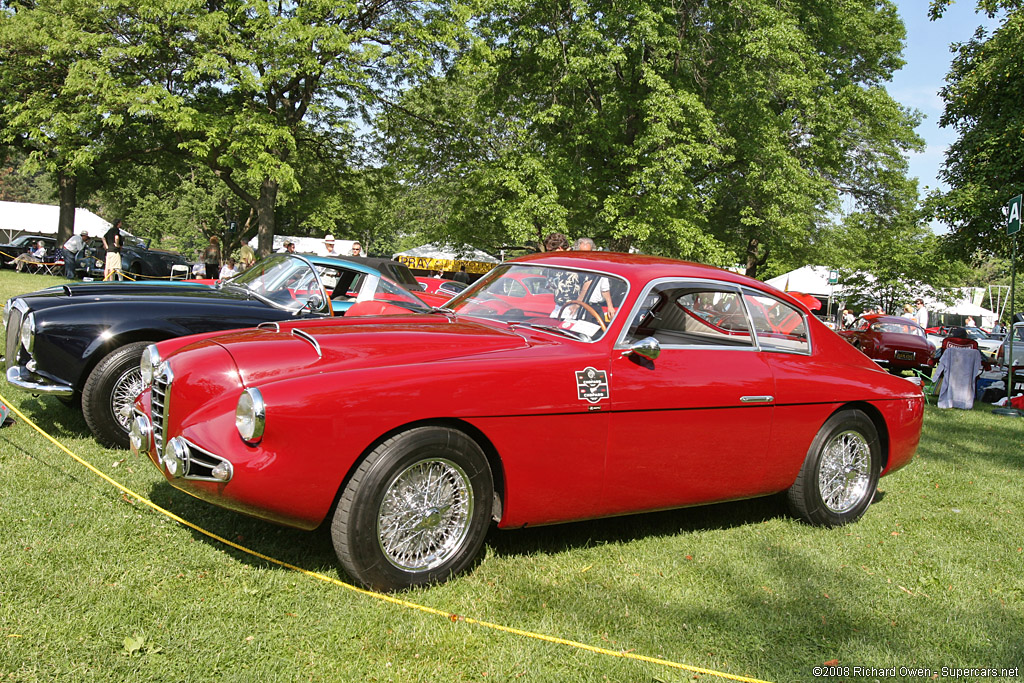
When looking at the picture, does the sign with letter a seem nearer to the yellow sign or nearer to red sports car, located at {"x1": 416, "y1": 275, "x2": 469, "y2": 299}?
red sports car, located at {"x1": 416, "y1": 275, "x2": 469, "y2": 299}

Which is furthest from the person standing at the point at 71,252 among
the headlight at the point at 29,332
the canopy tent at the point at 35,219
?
the headlight at the point at 29,332

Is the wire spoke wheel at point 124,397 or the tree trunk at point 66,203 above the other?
the tree trunk at point 66,203

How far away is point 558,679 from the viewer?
3191 mm

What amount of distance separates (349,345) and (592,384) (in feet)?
4.22

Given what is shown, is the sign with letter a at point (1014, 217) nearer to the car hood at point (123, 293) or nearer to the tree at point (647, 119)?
the car hood at point (123, 293)

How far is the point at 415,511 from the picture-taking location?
382 centimetres

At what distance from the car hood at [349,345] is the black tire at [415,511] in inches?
17.1

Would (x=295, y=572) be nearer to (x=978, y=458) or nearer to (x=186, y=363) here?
(x=186, y=363)

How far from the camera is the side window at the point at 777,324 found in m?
5.23

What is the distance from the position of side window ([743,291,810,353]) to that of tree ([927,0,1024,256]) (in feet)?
46.3

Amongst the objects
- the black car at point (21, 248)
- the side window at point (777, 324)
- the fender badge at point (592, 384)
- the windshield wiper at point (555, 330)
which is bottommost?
the black car at point (21, 248)

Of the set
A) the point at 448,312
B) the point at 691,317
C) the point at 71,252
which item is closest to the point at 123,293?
the point at 448,312

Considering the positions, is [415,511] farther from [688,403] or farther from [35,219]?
[35,219]

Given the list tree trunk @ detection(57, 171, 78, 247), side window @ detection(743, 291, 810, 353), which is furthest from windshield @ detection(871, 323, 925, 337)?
tree trunk @ detection(57, 171, 78, 247)
